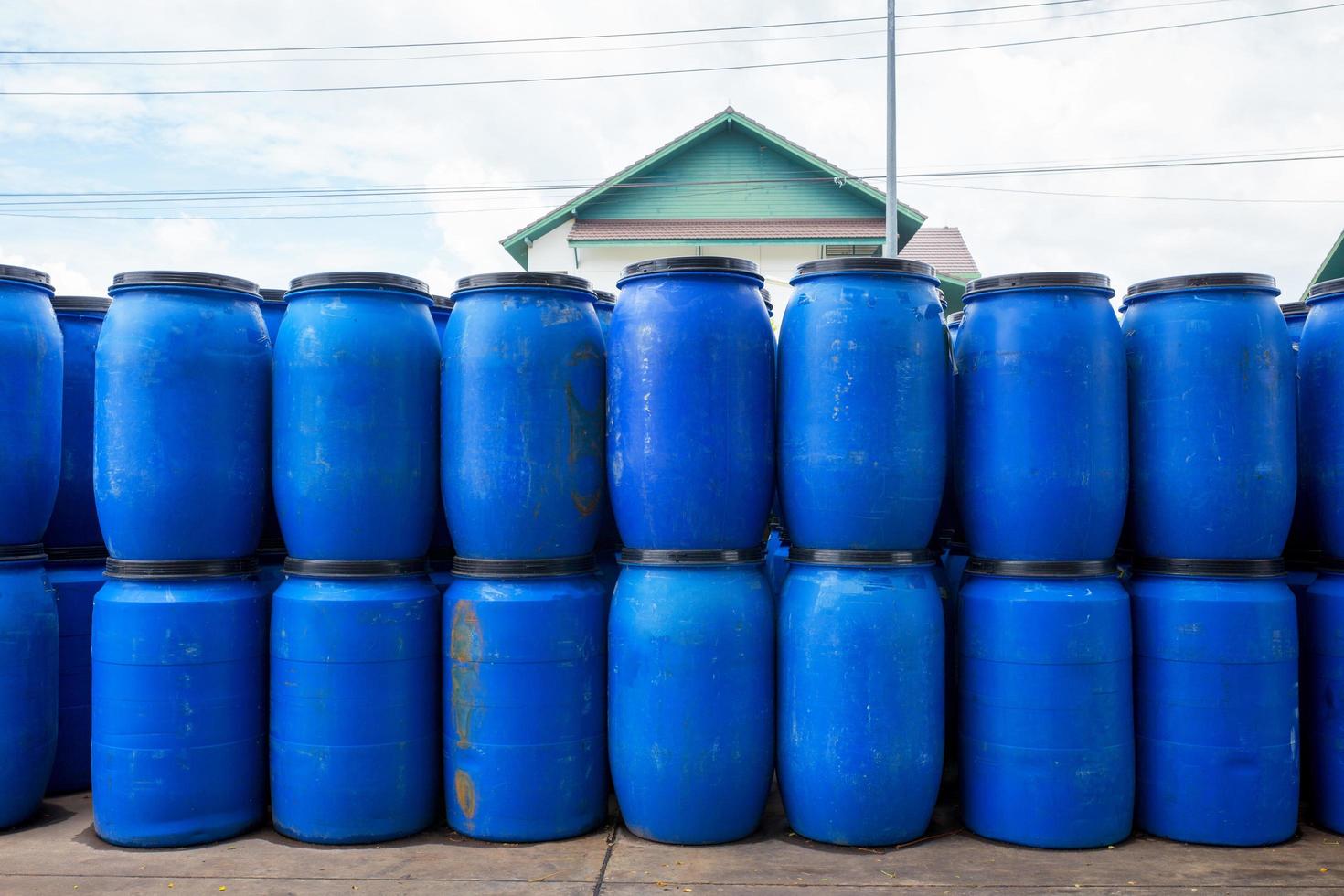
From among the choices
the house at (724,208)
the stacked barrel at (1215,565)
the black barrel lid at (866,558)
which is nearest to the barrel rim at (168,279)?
the black barrel lid at (866,558)

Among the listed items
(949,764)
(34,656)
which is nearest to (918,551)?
(949,764)

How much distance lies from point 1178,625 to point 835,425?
169cm

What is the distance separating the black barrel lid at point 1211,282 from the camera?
15.5 ft

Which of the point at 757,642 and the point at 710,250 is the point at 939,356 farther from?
the point at 710,250

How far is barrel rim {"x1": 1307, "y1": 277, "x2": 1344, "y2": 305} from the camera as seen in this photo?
4.90m

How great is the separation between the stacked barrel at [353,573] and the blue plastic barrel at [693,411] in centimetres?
95

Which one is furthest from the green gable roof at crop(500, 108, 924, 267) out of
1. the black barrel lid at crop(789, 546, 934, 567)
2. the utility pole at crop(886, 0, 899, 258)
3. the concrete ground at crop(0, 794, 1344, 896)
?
the concrete ground at crop(0, 794, 1344, 896)

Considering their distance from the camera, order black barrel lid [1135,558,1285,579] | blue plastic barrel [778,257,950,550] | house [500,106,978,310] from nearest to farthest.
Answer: blue plastic barrel [778,257,950,550] < black barrel lid [1135,558,1285,579] < house [500,106,978,310]

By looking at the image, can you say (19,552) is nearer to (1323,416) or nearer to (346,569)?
(346,569)

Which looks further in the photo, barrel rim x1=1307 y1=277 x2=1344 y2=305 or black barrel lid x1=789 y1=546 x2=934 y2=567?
barrel rim x1=1307 y1=277 x2=1344 y2=305

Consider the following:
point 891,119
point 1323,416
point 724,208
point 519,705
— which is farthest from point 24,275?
point 724,208

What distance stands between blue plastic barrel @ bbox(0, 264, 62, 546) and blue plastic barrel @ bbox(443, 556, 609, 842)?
81.8 inches

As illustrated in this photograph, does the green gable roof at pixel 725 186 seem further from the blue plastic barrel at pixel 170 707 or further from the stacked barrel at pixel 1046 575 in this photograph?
the blue plastic barrel at pixel 170 707

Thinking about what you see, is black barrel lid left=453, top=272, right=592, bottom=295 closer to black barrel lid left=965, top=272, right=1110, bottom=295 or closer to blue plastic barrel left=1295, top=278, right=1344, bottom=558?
black barrel lid left=965, top=272, right=1110, bottom=295
